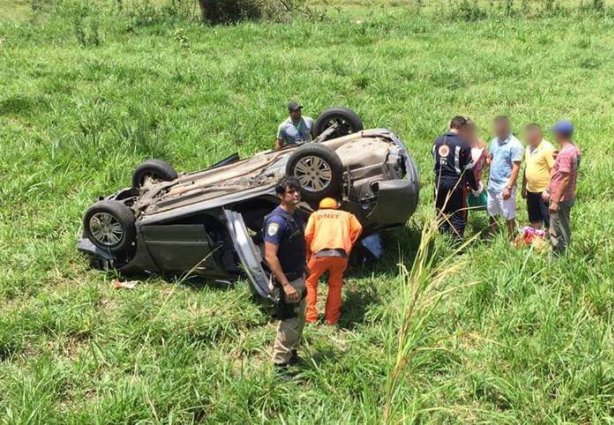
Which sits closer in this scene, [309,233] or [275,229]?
[275,229]

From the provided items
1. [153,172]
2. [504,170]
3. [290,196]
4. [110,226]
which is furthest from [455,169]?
[110,226]

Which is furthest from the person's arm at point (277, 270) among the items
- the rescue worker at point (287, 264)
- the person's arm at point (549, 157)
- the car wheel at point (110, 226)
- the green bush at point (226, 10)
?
the green bush at point (226, 10)

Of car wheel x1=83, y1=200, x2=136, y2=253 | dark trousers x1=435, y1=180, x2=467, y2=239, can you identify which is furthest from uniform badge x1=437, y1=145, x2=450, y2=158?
car wheel x1=83, y1=200, x2=136, y2=253

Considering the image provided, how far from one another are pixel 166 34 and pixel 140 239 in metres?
12.9

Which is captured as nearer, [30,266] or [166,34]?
[30,266]

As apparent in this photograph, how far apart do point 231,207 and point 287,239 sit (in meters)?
1.28

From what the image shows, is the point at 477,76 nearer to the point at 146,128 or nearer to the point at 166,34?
the point at 146,128

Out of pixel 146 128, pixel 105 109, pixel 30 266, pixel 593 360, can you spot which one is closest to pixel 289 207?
pixel 593 360

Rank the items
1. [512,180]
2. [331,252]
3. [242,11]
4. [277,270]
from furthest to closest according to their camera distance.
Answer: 1. [242,11]
2. [512,180]
3. [331,252]
4. [277,270]

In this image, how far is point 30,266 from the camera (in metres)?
6.34

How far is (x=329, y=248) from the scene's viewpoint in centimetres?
513

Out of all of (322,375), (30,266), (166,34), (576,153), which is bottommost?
(322,375)

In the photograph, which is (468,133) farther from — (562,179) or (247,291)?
(247,291)

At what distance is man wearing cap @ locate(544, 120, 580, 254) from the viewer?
5.51 metres
